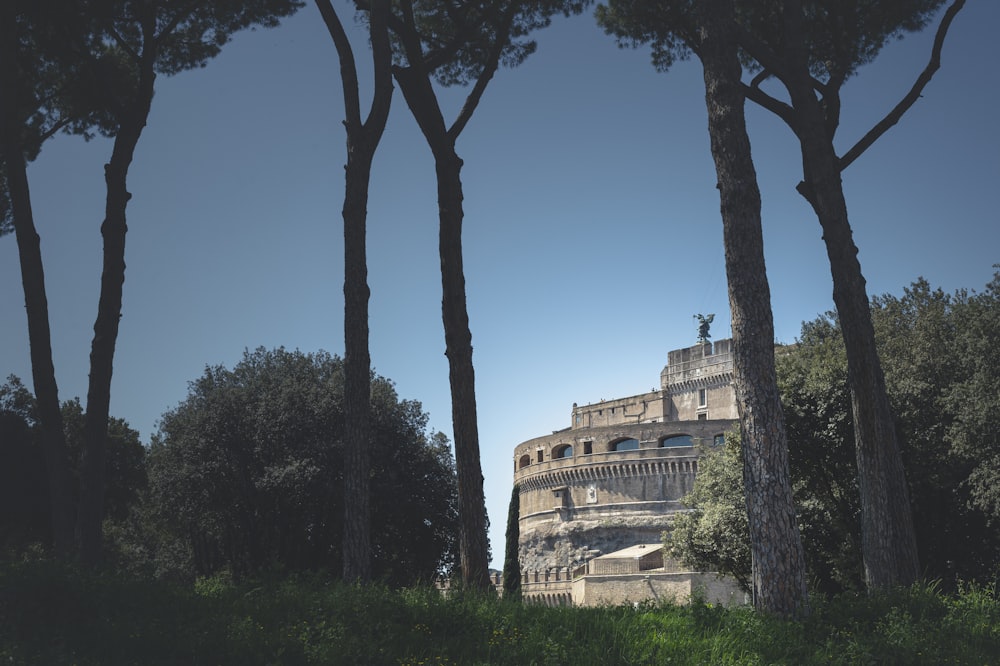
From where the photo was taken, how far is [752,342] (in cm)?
994

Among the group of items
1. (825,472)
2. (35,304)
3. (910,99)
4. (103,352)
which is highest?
(910,99)

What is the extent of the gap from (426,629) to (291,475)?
1823 cm

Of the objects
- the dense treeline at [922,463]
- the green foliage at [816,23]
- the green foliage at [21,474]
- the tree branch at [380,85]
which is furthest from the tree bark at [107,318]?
the green foliage at [21,474]

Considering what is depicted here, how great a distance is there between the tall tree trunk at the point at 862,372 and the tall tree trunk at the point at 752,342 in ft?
8.72

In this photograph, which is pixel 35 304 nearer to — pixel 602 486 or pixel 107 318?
pixel 107 318

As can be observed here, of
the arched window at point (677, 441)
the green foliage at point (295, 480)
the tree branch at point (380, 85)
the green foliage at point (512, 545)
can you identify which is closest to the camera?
the tree branch at point (380, 85)

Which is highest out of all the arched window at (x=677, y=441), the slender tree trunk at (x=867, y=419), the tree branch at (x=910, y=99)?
the tree branch at (x=910, y=99)

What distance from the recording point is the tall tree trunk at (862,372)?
12.3 m

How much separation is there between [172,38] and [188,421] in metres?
13.6

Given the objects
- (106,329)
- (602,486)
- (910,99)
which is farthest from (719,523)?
(602,486)

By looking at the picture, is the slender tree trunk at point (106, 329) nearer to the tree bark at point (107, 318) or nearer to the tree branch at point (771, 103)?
the tree bark at point (107, 318)

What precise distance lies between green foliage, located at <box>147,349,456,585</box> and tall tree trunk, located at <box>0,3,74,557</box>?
462 inches

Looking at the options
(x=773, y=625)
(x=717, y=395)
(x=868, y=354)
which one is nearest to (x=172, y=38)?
(x=868, y=354)

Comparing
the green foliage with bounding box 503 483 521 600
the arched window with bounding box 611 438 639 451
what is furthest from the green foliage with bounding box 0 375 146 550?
the arched window with bounding box 611 438 639 451
